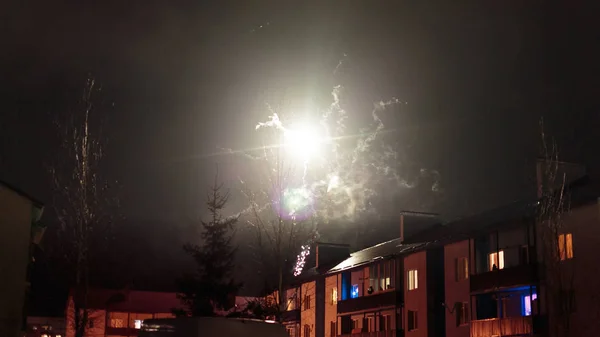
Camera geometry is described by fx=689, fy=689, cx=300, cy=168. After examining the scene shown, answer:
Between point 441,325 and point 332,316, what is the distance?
19.0 metres

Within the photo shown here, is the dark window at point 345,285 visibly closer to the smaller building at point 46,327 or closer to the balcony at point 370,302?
the balcony at point 370,302

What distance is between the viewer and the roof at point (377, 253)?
50.4m

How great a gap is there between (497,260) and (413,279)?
10598 millimetres

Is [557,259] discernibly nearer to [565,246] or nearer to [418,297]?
[565,246]

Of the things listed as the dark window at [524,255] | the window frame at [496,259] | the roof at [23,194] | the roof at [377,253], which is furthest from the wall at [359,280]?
the roof at [23,194]

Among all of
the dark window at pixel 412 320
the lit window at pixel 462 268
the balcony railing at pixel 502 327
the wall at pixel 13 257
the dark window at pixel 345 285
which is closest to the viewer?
the wall at pixel 13 257

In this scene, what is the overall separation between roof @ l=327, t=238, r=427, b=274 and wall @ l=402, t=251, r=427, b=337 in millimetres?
782

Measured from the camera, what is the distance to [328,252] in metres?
70.6

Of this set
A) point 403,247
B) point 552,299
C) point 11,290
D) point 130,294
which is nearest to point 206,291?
point 403,247

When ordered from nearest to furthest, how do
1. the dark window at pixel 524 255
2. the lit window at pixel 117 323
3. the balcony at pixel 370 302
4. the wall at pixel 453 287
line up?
the dark window at pixel 524 255 → the wall at pixel 453 287 → the balcony at pixel 370 302 → the lit window at pixel 117 323

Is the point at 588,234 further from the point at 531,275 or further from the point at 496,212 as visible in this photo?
the point at 496,212

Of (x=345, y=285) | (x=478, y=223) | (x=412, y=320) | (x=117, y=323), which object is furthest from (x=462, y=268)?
(x=117, y=323)

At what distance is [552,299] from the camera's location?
35.7 meters

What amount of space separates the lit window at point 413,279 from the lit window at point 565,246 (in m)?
14.2
